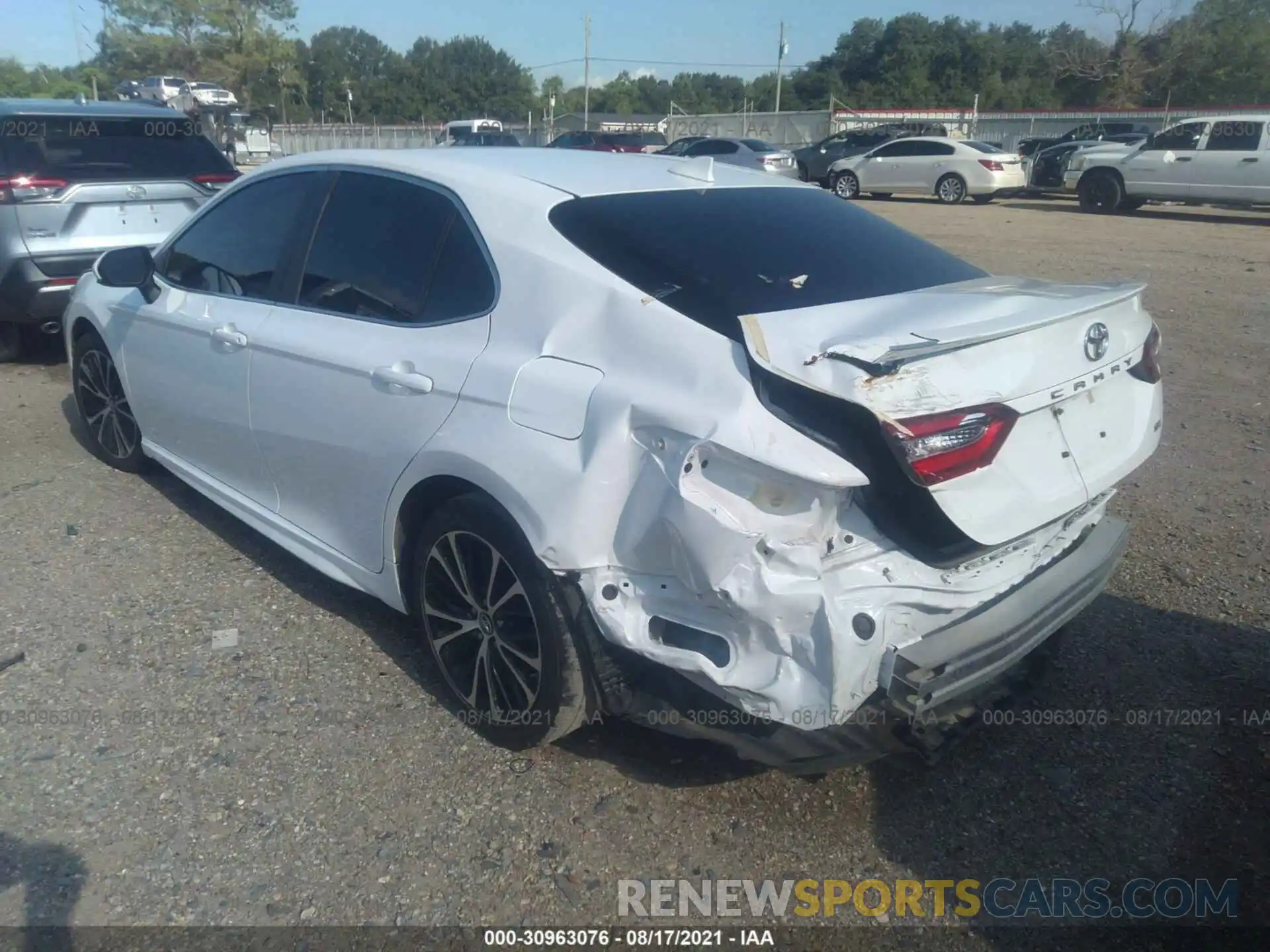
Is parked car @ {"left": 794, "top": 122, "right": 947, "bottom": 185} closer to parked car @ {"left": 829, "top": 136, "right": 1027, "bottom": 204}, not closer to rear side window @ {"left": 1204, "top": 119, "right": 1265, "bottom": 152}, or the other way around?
parked car @ {"left": 829, "top": 136, "right": 1027, "bottom": 204}

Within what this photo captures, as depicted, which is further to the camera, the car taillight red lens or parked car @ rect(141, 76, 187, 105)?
parked car @ rect(141, 76, 187, 105)

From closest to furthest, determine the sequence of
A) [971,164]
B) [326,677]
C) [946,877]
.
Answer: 1. [946,877]
2. [326,677]
3. [971,164]

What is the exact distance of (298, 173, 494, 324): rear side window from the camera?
313 cm

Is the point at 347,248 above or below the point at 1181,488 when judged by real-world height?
above

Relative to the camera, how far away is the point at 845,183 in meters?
24.8

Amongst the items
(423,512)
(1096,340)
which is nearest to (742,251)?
(1096,340)

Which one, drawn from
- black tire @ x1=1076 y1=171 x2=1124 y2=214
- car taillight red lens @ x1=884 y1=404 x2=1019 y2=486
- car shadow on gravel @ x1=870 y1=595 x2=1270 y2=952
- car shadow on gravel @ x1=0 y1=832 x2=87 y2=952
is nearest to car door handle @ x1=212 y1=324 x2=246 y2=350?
car shadow on gravel @ x1=0 y1=832 x2=87 y2=952

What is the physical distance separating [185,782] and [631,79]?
93967 millimetres

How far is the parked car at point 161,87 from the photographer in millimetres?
38688

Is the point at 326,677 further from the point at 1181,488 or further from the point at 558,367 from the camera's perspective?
the point at 1181,488

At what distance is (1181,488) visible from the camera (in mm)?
5227

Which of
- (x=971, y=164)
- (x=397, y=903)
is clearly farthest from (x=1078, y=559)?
(x=971, y=164)

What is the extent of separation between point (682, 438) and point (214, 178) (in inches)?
257

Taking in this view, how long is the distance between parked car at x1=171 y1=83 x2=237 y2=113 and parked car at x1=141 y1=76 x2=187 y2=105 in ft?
1.06
